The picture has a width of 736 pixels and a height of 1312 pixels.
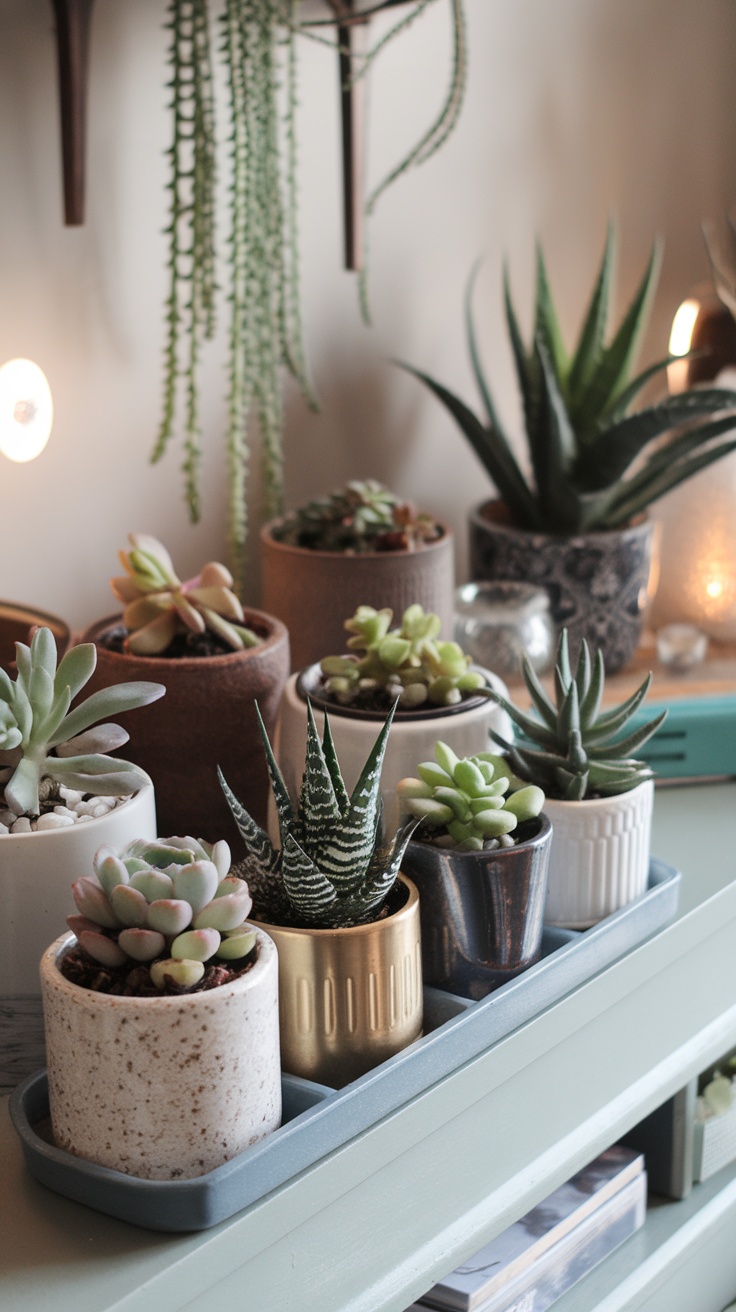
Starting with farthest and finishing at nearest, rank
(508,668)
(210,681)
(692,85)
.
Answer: (692,85) → (508,668) → (210,681)

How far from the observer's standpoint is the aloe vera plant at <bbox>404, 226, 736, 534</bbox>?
3.70ft

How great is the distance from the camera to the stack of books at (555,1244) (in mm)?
765

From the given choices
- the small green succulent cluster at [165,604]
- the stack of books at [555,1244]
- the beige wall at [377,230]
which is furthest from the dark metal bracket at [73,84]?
the stack of books at [555,1244]

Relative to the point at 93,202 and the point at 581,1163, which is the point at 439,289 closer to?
the point at 93,202

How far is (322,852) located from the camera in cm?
62

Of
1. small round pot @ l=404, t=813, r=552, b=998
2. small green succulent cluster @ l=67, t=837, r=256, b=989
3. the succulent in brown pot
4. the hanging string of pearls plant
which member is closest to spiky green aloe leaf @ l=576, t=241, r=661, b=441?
the hanging string of pearls plant

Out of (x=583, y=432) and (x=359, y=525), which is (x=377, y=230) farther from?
(x=359, y=525)

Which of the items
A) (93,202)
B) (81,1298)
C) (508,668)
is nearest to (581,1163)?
(81,1298)

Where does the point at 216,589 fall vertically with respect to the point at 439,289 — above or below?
below

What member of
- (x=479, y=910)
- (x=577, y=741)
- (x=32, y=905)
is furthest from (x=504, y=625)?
(x=32, y=905)

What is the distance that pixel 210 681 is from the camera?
0.78 meters

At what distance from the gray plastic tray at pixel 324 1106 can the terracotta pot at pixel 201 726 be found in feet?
0.64

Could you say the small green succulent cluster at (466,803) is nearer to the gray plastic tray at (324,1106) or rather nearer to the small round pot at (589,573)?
the gray plastic tray at (324,1106)

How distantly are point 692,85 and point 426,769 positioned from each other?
116cm
